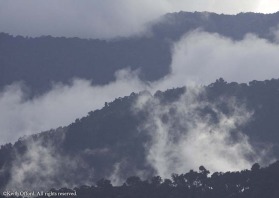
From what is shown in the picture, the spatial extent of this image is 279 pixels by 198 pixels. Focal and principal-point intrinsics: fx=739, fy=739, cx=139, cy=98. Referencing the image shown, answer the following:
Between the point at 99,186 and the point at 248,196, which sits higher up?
the point at 99,186

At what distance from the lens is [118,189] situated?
196 metres

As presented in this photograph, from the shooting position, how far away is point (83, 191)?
195375 mm

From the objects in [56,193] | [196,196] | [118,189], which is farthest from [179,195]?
[56,193]

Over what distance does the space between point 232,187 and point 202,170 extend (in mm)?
11807

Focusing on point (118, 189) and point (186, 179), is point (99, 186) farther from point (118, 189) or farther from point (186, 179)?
point (186, 179)

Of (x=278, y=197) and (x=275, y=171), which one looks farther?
(x=275, y=171)

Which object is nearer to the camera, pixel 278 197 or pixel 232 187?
pixel 278 197

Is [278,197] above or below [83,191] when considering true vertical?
below

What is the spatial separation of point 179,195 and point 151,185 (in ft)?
31.0

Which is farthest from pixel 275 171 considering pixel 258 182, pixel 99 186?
pixel 99 186

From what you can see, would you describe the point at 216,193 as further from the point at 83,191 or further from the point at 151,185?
the point at 83,191

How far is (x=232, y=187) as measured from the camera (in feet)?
623

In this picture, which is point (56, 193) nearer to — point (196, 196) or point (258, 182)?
point (196, 196)

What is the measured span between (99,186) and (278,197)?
49.8 metres
